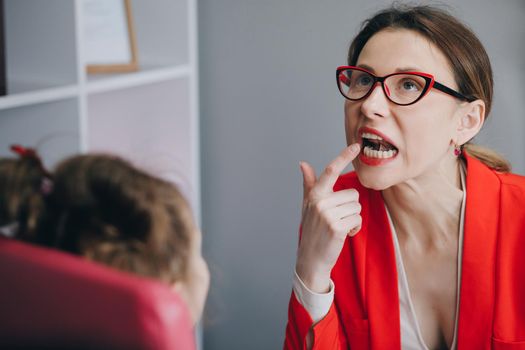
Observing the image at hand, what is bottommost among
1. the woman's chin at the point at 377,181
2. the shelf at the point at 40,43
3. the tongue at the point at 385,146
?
the woman's chin at the point at 377,181

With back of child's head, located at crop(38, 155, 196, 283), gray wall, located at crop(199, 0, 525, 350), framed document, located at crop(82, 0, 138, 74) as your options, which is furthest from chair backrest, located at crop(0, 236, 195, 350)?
gray wall, located at crop(199, 0, 525, 350)

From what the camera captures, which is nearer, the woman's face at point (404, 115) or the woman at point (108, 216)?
the woman at point (108, 216)

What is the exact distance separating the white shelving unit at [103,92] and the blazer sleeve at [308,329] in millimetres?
343

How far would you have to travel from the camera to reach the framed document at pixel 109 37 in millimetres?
1811

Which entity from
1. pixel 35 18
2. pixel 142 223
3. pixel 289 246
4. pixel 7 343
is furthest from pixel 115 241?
pixel 289 246

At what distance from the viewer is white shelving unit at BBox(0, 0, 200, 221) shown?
1411 millimetres

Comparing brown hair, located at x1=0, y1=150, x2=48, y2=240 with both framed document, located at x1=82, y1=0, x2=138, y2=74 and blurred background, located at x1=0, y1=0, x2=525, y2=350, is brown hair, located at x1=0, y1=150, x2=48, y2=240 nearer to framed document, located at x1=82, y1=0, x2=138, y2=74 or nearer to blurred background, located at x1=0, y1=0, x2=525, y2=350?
blurred background, located at x1=0, y1=0, x2=525, y2=350

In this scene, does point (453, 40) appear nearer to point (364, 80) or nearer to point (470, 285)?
point (364, 80)

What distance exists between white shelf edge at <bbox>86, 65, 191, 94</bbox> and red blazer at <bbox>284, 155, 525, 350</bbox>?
2.17 feet

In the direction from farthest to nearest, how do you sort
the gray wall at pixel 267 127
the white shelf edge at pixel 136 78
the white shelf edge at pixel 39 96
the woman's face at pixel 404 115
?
the gray wall at pixel 267 127 < the white shelf edge at pixel 136 78 < the woman's face at pixel 404 115 < the white shelf edge at pixel 39 96

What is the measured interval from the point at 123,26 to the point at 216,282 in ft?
3.16

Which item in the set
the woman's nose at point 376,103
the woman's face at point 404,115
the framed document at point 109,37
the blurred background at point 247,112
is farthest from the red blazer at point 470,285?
the framed document at point 109,37

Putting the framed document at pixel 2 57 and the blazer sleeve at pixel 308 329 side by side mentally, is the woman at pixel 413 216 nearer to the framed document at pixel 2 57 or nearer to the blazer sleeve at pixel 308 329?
the blazer sleeve at pixel 308 329

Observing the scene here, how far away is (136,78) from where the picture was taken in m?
1.77
